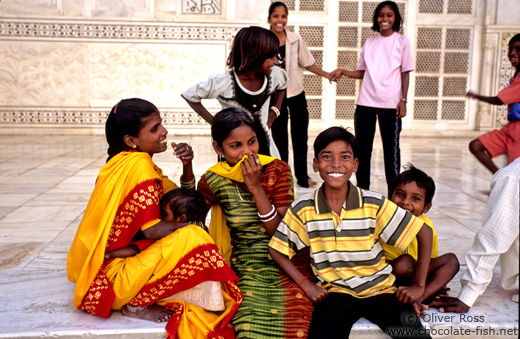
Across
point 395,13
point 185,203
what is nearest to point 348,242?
point 185,203

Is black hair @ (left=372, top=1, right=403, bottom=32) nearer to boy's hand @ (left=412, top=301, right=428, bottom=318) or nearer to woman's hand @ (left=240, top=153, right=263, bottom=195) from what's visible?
woman's hand @ (left=240, top=153, right=263, bottom=195)

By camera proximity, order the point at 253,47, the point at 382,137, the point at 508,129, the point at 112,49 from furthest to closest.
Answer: the point at 112,49 < the point at 382,137 < the point at 508,129 < the point at 253,47

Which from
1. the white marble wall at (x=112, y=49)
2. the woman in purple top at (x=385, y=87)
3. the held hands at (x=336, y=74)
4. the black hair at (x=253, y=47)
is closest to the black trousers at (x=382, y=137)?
the woman in purple top at (x=385, y=87)

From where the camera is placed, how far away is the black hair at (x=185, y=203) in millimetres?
2094

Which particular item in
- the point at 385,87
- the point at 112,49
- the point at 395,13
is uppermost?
the point at 395,13

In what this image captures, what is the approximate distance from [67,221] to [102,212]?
60.1 inches

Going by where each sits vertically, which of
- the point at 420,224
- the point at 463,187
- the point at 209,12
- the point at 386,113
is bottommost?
the point at 463,187

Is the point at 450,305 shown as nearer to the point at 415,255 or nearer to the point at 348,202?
the point at 415,255

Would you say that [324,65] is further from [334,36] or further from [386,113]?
[386,113]

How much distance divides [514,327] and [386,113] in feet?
7.50

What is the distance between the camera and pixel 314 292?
1935mm

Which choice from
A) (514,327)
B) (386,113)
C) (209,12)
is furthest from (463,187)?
(209,12)

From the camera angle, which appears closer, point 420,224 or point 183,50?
point 420,224

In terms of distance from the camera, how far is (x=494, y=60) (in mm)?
8375
